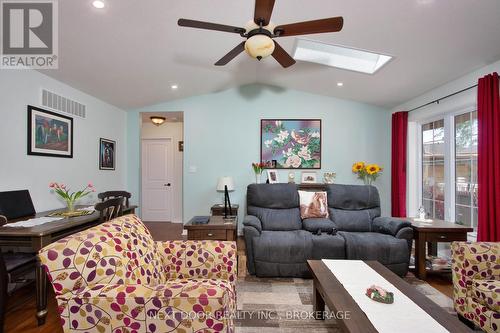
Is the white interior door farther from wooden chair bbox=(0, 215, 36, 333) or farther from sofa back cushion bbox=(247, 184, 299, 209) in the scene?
wooden chair bbox=(0, 215, 36, 333)

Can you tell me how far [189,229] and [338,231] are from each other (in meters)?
1.87

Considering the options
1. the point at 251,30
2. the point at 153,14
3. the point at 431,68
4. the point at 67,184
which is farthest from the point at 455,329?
the point at 67,184

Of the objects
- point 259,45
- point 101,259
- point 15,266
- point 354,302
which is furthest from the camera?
point 15,266

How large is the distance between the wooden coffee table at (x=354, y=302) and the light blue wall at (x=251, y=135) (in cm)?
269

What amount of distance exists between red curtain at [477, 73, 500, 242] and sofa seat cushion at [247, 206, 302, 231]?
1.91 meters

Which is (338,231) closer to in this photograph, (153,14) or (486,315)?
(486,315)

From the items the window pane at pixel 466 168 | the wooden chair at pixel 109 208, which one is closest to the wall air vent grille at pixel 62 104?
the wooden chair at pixel 109 208

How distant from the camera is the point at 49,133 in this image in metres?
2.94

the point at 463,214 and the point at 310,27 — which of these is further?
the point at 463,214

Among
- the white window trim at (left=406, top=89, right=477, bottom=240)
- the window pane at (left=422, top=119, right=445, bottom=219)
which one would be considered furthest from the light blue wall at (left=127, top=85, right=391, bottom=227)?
the window pane at (left=422, top=119, right=445, bottom=219)

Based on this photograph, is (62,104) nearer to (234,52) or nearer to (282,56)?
(234,52)

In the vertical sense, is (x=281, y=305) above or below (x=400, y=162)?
below

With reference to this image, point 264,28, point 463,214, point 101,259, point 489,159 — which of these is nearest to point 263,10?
point 264,28

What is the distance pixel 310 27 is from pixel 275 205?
227 centimetres
